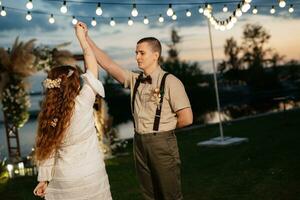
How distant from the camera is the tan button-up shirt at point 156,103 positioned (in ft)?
11.5

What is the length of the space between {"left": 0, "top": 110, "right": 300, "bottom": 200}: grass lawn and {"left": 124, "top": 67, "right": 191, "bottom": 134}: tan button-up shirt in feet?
9.22

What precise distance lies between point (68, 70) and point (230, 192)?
3.96 m

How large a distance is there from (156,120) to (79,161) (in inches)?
30.8

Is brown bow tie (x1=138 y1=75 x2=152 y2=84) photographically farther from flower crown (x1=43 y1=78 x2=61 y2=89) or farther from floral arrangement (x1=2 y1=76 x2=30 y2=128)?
floral arrangement (x1=2 y1=76 x2=30 y2=128)

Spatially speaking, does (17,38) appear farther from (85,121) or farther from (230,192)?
(85,121)

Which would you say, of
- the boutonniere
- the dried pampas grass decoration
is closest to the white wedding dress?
the boutonniere

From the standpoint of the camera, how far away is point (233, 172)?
7.49 meters

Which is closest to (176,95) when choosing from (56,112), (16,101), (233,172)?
(56,112)

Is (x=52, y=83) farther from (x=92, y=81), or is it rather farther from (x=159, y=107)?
(x=159, y=107)

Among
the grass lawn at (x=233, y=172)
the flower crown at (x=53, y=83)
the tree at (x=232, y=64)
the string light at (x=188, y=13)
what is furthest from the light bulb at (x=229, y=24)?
the tree at (x=232, y=64)

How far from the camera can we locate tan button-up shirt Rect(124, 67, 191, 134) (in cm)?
351

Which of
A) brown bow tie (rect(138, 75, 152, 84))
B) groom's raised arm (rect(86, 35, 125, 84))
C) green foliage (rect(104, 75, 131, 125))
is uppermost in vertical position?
groom's raised arm (rect(86, 35, 125, 84))

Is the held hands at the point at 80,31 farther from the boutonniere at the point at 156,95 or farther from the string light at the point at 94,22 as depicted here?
the string light at the point at 94,22

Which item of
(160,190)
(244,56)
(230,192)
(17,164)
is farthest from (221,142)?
(244,56)
